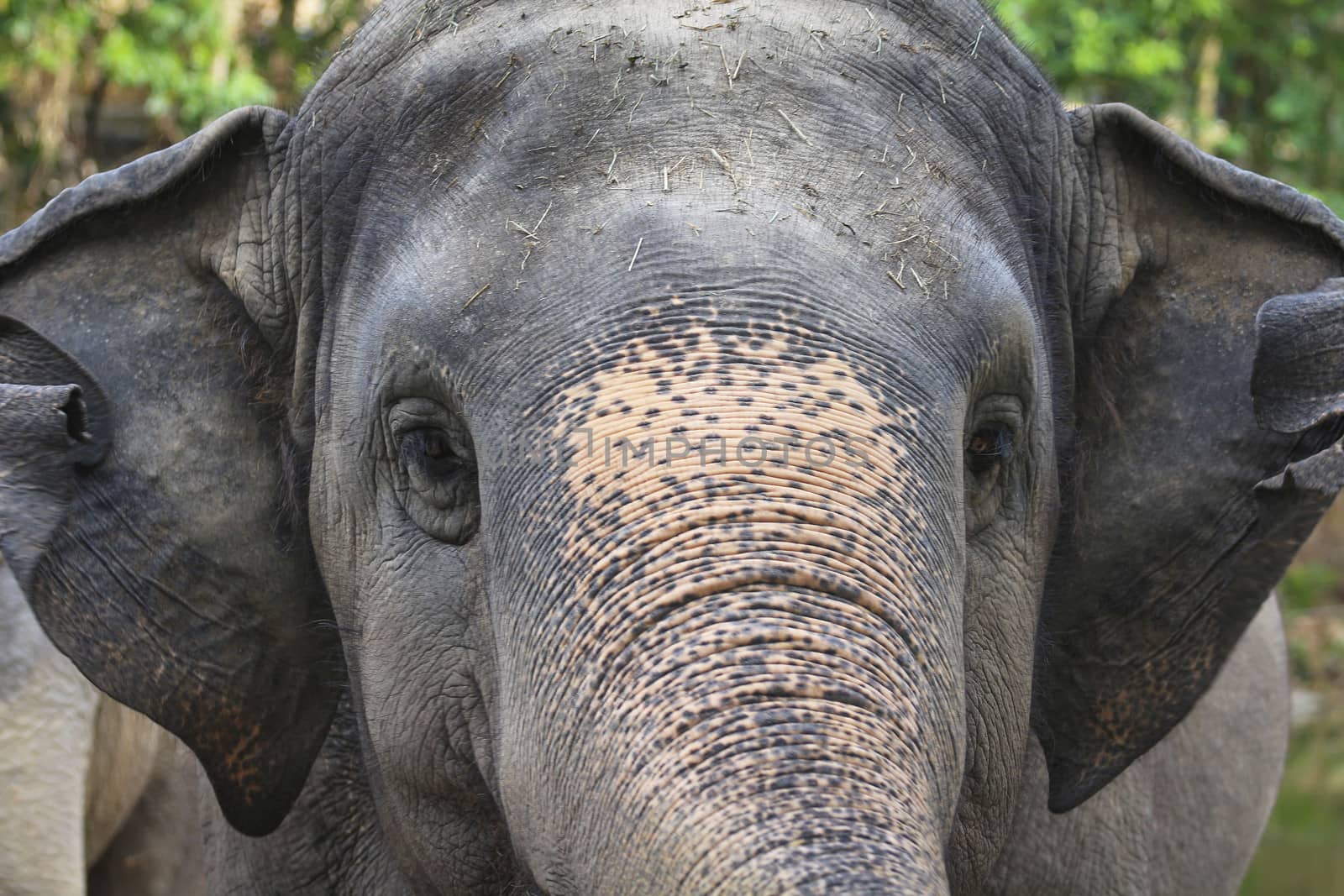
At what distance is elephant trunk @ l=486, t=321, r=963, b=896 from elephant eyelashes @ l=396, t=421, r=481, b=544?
224 millimetres

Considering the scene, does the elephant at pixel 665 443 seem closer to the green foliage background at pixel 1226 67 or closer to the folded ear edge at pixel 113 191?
the folded ear edge at pixel 113 191

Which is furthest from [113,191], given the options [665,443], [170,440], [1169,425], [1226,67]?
[1226,67]

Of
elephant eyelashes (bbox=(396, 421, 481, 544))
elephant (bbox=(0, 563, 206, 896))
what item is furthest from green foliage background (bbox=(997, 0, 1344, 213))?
elephant eyelashes (bbox=(396, 421, 481, 544))

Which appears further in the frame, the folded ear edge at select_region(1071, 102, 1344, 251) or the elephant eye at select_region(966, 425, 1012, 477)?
the folded ear edge at select_region(1071, 102, 1344, 251)

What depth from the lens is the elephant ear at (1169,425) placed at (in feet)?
9.02

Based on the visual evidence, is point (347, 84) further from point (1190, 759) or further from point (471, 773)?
point (1190, 759)

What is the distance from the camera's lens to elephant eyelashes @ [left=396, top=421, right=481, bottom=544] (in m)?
2.37

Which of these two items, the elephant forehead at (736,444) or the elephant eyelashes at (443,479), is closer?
the elephant forehead at (736,444)

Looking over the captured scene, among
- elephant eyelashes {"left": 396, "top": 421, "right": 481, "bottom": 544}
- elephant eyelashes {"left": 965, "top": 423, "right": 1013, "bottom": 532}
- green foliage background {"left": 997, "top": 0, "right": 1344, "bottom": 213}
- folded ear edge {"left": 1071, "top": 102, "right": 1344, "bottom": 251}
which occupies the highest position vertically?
green foliage background {"left": 997, "top": 0, "right": 1344, "bottom": 213}

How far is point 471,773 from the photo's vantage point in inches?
97.8

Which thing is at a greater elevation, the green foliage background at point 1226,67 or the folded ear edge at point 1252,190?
the green foliage background at point 1226,67

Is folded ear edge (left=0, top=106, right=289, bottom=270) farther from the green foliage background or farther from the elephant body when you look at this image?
the green foliage background

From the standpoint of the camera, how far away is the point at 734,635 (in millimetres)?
1855

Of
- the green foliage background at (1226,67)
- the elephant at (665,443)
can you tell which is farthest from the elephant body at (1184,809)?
the green foliage background at (1226,67)
